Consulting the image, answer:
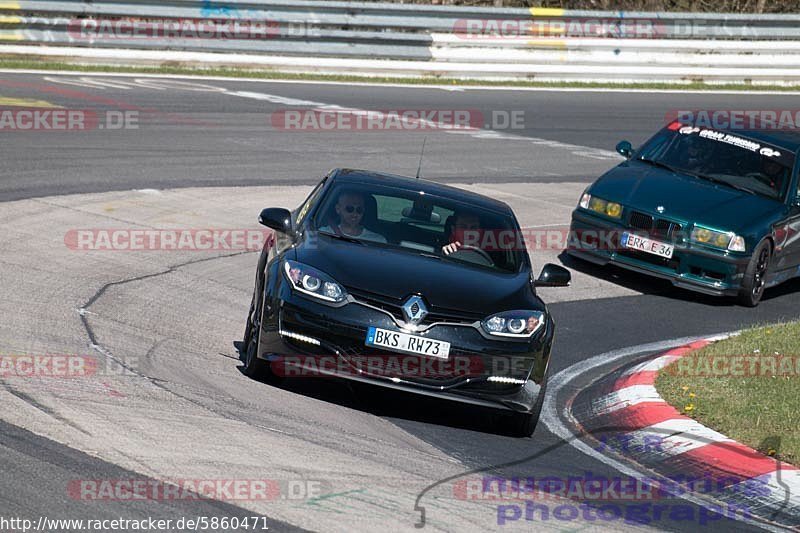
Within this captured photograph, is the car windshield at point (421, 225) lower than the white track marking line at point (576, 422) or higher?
higher

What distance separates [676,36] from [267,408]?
73.6 ft

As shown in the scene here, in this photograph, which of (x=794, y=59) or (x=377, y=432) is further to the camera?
(x=794, y=59)

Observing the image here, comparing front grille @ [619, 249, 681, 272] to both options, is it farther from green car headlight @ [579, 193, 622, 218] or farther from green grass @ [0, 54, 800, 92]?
green grass @ [0, 54, 800, 92]

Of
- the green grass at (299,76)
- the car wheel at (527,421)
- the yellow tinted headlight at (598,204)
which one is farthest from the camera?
the green grass at (299,76)

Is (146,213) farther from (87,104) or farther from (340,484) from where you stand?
(340,484)

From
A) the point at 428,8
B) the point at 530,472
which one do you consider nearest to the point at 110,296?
the point at 530,472

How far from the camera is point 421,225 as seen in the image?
347 inches

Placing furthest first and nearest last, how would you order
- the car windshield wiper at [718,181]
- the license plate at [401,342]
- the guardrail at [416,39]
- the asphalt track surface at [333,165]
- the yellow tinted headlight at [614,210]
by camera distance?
the guardrail at [416,39]
the car windshield wiper at [718,181]
the yellow tinted headlight at [614,210]
the license plate at [401,342]
the asphalt track surface at [333,165]

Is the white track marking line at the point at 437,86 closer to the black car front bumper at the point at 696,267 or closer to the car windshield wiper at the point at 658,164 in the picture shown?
the car windshield wiper at the point at 658,164

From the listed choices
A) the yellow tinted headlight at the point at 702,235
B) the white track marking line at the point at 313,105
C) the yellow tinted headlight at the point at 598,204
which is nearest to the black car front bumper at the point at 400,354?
the yellow tinted headlight at the point at 702,235

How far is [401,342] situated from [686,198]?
6.18 meters

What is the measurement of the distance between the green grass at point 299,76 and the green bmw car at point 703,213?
1097 cm

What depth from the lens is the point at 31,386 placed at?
703cm

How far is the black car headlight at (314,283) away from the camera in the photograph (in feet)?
25.1
